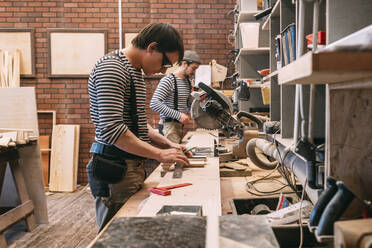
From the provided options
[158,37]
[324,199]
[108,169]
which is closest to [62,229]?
[108,169]

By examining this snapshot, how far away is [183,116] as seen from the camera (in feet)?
11.4

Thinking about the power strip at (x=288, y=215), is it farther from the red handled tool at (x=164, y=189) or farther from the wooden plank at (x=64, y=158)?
the wooden plank at (x=64, y=158)

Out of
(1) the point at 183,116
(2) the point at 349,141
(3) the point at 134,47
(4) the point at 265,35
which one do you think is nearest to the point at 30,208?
(1) the point at 183,116

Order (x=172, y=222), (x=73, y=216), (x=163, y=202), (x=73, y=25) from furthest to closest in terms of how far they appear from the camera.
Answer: (x=73, y=25), (x=73, y=216), (x=163, y=202), (x=172, y=222)

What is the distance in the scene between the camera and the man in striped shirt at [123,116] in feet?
4.78

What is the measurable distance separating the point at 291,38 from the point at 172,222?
110 centimetres

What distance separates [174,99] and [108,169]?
222 cm

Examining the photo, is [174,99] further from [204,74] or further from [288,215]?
[288,215]

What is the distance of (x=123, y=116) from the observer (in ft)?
5.21

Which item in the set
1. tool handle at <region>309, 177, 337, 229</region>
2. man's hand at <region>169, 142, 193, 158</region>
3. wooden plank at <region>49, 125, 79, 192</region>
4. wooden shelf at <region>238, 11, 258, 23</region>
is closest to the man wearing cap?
wooden shelf at <region>238, 11, 258, 23</region>

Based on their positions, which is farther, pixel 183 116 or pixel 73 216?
pixel 73 216

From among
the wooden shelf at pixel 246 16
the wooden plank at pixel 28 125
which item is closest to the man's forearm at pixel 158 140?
the wooden plank at pixel 28 125

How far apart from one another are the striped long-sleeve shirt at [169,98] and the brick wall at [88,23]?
1.69m

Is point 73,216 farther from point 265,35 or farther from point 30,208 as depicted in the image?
point 265,35
